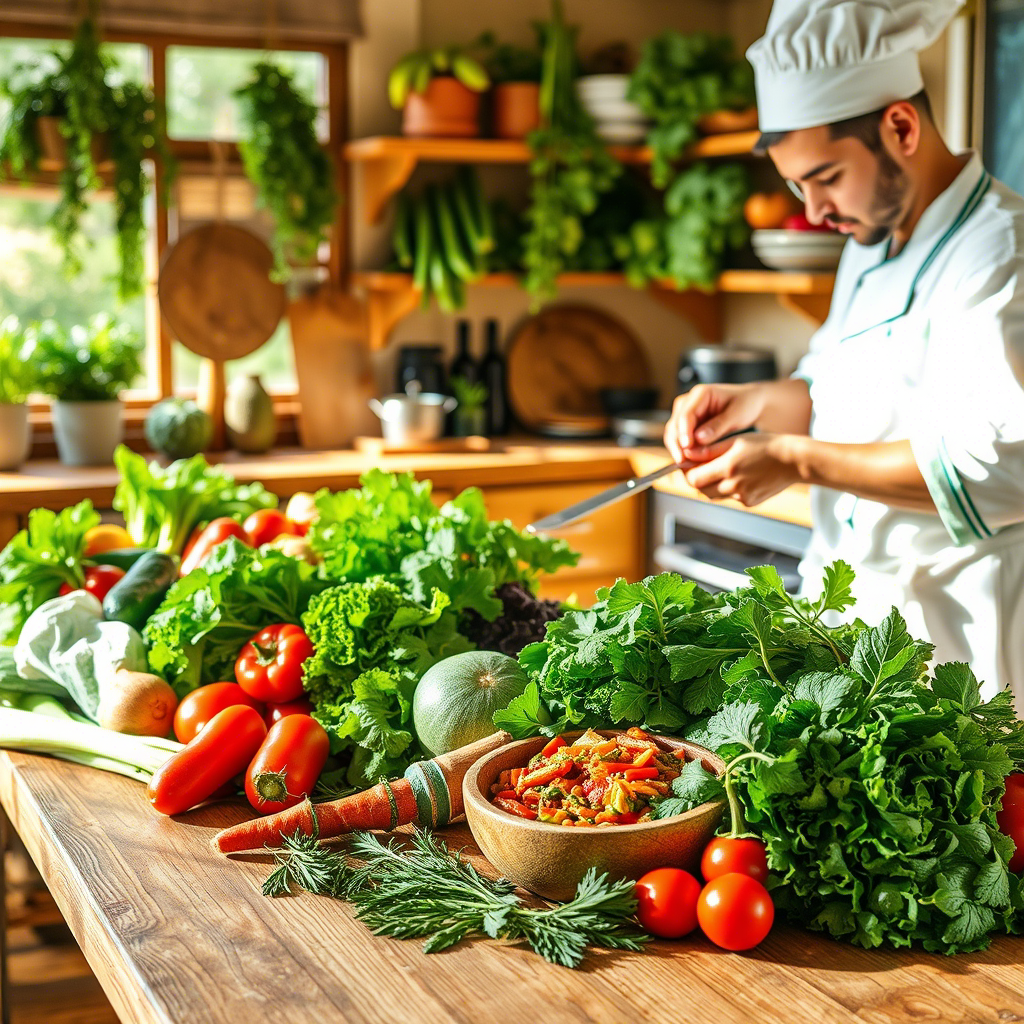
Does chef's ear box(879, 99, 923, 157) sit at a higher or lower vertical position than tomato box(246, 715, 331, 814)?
higher

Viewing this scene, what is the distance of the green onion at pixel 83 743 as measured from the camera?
130 centimetres

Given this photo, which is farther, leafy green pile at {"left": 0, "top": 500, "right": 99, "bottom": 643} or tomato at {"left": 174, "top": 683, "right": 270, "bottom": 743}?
leafy green pile at {"left": 0, "top": 500, "right": 99, "bottom": 643}

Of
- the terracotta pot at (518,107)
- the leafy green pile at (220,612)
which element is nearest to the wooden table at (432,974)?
the leafy green pile at (220,612)

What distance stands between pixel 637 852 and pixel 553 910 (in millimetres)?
78

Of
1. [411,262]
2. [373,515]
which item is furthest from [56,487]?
[373,515]

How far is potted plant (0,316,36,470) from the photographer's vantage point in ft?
9.91

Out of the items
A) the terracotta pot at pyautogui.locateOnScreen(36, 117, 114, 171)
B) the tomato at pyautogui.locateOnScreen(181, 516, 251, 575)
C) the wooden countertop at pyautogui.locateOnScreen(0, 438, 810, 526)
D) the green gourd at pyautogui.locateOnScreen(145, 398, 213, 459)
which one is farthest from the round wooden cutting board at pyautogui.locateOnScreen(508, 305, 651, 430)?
the tomato at pyautogui.locateOnScreen(181, 516, 251, 575)

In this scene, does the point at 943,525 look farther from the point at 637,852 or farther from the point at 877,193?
the point at 637,852

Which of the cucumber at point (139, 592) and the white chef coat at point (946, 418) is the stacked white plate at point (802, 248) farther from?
the cucumber at point (139, 592)

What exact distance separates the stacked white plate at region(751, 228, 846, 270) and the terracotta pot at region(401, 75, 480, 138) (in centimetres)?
87

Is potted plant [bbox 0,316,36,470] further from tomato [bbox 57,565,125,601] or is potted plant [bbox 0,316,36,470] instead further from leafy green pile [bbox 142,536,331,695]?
leafy green pile [bbox 142,536,331,695]

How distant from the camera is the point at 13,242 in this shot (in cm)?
329

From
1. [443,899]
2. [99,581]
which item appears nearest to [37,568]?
[99,581]

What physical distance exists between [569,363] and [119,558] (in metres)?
2.29
